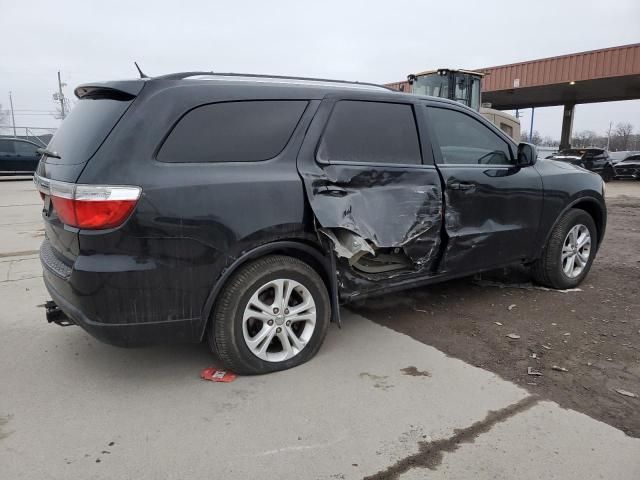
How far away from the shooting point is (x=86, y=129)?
290 cm

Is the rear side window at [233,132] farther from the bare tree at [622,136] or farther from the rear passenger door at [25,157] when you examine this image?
the bare tree at [622,136]

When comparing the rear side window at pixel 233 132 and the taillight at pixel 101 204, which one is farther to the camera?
the rear side window at pixel 233 132

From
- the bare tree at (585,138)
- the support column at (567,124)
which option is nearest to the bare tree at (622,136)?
the bare tree at (585,138)

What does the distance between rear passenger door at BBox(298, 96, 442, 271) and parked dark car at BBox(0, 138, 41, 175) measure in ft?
55.8

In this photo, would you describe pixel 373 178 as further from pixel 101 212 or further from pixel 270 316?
pixel 101 212

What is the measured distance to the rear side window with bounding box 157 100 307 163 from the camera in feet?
9.24

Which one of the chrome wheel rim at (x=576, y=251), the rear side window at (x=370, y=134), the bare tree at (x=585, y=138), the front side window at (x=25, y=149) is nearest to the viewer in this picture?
the rear side window at (x=370, y=134)

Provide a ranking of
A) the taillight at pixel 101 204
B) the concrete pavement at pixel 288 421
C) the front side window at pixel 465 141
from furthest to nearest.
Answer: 1. the front side window at pixel 465 141
2. the taillight at pixel 101 204
3. the concrete pavement at pixel 288 421

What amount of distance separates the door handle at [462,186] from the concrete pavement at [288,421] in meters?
1.24

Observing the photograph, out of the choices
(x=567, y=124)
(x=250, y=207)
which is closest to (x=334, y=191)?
(x=250, y=207)

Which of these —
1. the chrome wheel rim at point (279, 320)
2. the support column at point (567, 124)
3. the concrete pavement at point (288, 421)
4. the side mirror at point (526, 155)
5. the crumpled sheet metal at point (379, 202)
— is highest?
the support column at point (567, 124)

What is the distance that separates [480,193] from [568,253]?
5.19 ft

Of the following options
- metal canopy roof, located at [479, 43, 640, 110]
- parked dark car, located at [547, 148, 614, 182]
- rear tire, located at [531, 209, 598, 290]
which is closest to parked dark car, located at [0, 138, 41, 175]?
rear tire, located at [531, 209, 598, 290]

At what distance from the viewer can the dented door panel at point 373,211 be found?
322 centimetres
